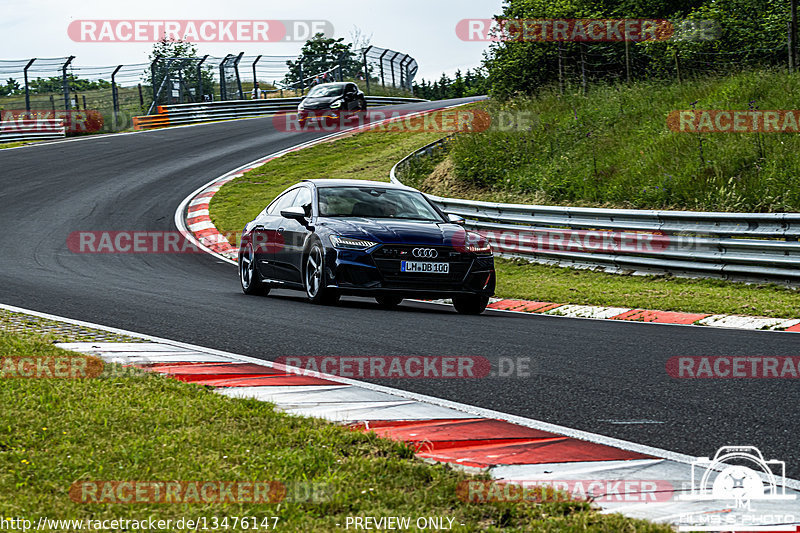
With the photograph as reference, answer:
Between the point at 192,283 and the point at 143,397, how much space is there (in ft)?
27.0

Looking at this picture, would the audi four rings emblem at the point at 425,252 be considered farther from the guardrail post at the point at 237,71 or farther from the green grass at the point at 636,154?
the guardrail post at the point at 237,71

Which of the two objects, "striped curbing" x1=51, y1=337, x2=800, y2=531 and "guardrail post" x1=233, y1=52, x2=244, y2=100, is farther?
"guardrail post" x1=233, y1=52, x2=244, y2=100

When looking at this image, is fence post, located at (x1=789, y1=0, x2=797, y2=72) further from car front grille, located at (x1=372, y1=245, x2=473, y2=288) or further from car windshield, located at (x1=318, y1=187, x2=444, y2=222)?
car front grille, located at (x1=372, y1=245, x2=473, y2=288)

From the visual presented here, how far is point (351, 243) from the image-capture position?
9.87m

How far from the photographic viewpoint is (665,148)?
1694 cm

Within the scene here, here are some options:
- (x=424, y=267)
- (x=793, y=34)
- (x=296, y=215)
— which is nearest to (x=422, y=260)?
(x=424, y=267)

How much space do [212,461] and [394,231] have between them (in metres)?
6.31

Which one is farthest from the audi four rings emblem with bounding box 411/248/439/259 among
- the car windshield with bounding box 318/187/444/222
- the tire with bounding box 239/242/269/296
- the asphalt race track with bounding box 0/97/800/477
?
the tire with bounding box 239/242/269/296

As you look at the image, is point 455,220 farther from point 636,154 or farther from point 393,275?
point 636,154

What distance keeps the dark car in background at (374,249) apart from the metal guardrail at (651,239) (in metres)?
3.92

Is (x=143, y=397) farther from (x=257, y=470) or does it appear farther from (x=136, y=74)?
(x=136, y=74)

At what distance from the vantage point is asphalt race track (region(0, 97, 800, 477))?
5.03 meters

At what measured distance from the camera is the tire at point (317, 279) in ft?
33.1

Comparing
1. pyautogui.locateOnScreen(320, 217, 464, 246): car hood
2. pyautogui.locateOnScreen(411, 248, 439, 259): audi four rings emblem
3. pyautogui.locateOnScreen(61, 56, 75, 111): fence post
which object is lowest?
pyautogui.locateOnScreen(411, 248, 439, 259): audi four rings emblem
